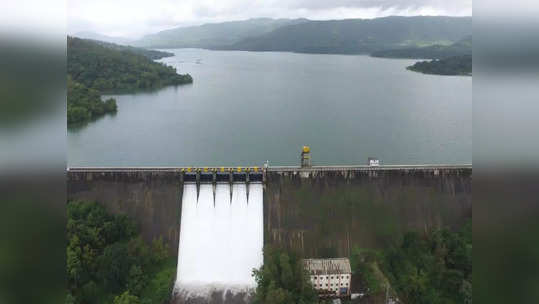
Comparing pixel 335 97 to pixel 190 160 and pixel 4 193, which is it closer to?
pixel 190 160

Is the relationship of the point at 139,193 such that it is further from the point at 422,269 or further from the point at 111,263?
the point at 422,269

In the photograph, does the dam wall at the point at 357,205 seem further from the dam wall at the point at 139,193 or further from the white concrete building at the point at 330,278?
the dam wall at the point at 139,193

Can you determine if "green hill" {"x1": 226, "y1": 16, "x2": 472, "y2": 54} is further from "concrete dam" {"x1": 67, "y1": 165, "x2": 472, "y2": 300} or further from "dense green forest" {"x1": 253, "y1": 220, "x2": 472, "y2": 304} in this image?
"dense green forest" {"x1": 253, "y1": 220, "x2": 472, "y2": 304}

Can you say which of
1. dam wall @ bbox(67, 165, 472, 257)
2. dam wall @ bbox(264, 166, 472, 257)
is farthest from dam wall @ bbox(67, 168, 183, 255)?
dam wall @ bbox(264, 166, 472, 257)

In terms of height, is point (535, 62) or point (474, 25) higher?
point (474, 25)

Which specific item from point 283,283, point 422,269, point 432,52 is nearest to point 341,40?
point 432,52

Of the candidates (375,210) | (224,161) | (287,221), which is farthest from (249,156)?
(375,210)

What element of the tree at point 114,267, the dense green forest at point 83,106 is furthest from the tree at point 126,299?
the dense green forest at point 83,106
